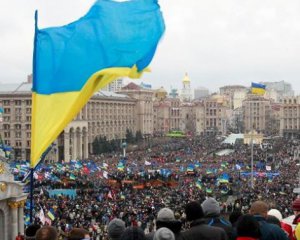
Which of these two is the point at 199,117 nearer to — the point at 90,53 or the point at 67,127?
the point at 67,127

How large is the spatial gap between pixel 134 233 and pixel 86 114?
230 feet

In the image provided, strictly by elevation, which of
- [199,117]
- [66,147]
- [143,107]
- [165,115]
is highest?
[143,107]

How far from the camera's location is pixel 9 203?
45.9 ft

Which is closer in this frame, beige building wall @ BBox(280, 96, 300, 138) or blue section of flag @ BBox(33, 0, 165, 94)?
blue section of flag @ BBox(33, 0, 165, 94)

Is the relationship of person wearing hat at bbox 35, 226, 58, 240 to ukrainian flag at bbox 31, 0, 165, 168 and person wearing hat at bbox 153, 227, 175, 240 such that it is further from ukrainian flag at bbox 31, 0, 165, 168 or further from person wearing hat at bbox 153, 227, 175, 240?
ukrainian flag at bbox 31, 0, 165, 168

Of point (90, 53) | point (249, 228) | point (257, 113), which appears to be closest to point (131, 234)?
point (249, 228)

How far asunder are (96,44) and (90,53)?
0.16 m

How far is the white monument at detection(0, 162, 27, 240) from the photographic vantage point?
1375 cm

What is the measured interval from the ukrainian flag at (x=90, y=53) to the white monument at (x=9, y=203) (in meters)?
6.12

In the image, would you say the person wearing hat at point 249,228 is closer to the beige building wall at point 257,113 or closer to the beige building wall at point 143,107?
the beige building wall at point 143,107

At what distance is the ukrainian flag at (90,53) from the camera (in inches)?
317

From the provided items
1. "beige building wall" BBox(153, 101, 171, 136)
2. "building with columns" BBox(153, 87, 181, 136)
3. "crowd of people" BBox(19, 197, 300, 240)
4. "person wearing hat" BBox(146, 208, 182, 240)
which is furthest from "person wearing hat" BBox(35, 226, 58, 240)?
"beige building wall" BBox(153, 101, 171, 136)

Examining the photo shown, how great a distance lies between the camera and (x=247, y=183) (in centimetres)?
3622

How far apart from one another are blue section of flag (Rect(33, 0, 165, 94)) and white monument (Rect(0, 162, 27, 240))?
240 inches
